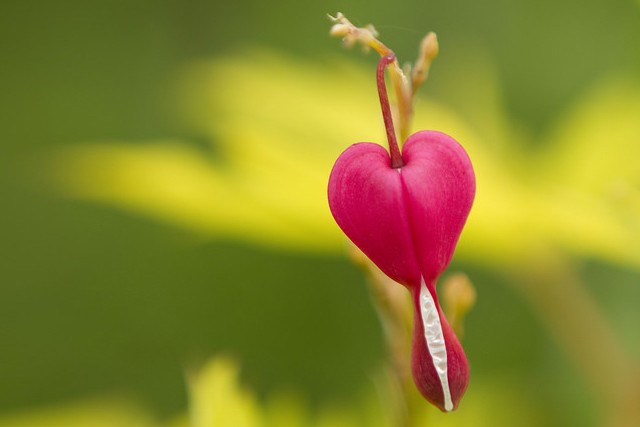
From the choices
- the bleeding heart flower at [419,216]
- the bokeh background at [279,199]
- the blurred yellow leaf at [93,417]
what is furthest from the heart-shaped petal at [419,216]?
the blurred yellow leaf at [93,417]

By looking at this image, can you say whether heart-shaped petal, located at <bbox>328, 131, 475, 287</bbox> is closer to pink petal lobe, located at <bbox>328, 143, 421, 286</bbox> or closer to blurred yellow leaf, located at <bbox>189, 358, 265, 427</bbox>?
pink petal lobe, located at <bbox>328, 143, 421, 286</bbox>

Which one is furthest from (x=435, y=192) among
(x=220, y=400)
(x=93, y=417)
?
(x=93, y=417)

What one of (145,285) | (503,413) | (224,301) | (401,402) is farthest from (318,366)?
(401,402)

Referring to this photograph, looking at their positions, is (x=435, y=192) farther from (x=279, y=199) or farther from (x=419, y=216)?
(x=279, y=199)

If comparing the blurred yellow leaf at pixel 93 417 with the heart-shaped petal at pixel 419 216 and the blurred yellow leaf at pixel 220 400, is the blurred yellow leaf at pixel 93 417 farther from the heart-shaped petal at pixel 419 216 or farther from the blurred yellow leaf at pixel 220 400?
the heart-shaped petal at pixel 419 216

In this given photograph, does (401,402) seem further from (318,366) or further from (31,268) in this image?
(31,268)

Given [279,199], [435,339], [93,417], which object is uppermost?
[435,339]
